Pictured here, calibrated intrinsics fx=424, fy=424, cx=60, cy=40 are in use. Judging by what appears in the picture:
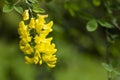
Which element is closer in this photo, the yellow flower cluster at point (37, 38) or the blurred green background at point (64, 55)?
the yellow flower cluster at point (37, 38)

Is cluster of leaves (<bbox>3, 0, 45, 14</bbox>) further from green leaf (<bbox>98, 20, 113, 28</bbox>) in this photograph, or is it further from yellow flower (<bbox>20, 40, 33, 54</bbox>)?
green leaf (<bbox>98, 20, 113, 28</bbox>)

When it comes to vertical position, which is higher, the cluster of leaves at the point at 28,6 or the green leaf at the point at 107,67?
the cluster of leaves at the point at 28,6

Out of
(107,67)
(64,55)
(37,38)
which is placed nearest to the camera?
(37,38)

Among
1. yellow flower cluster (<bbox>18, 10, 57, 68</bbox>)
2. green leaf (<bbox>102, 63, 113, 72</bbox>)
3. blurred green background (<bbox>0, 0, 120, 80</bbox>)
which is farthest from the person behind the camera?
blurred green background (<bbox>0, 0, 120, 80</bbox>)

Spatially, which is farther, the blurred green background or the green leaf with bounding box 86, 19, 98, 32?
the blurred green background

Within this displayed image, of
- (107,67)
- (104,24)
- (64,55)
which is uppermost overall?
(104,24)

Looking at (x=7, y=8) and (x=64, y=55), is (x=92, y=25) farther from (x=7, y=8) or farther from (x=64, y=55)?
(x=64, y=55)

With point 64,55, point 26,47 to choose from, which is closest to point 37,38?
point 26,47

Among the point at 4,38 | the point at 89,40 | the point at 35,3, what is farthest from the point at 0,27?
the point at 35,3

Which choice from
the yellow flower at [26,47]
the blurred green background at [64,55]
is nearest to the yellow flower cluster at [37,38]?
the yellow flower at [26,47]

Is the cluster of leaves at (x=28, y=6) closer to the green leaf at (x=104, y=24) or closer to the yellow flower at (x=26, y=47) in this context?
the yellow flower at (x=26, y=47)

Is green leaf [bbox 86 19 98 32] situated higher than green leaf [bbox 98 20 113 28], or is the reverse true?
green leaf [bbox 98 20 113 28]

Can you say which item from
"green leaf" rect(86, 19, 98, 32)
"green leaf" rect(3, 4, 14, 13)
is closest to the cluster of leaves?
"green leaf" rect(3, 4, 14, 13)

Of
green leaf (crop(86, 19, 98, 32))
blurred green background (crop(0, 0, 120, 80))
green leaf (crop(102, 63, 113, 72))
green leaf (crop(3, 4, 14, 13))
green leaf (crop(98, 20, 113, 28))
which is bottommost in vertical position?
blurred green background (crop(0, 0, 120, 80))
